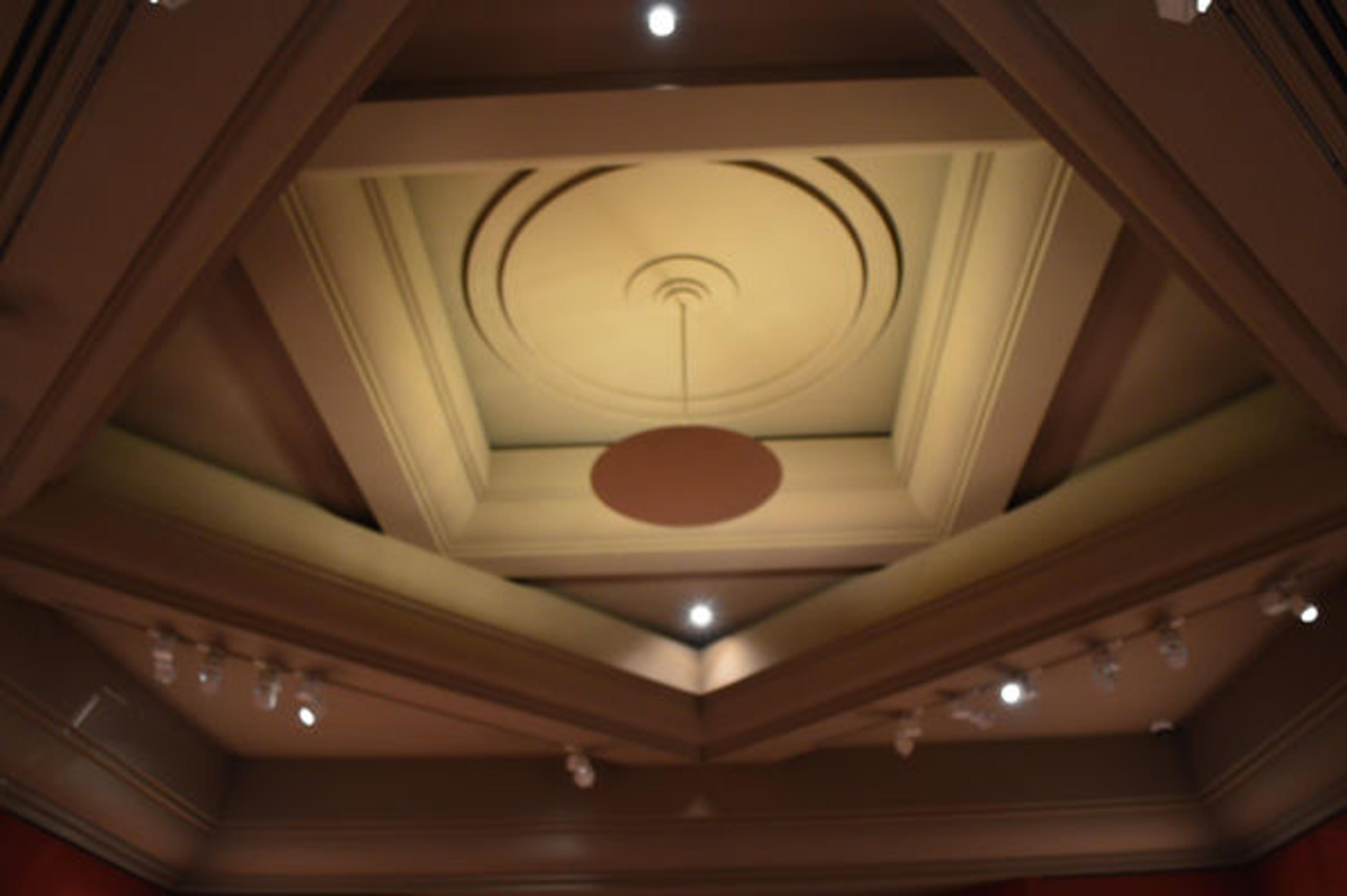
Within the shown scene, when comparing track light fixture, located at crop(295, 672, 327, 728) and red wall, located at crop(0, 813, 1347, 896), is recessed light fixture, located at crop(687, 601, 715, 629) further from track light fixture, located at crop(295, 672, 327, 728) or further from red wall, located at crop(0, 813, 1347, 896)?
red wall, located at crop(0, 813, 1347, 896)

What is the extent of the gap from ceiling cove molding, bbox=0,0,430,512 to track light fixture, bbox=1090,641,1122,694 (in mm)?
3499

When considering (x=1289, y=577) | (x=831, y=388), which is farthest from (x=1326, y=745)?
(x=831, y=388)

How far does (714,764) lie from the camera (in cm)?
589

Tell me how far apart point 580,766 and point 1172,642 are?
108 inches

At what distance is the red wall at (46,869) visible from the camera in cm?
450

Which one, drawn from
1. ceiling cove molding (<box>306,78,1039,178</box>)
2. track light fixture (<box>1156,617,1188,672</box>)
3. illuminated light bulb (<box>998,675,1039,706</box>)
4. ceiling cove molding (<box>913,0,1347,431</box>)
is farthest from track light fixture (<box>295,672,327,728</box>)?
ceiling cove molding (<box>913,0,1347,431</box>)

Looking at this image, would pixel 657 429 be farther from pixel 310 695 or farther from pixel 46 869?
pixel 46 869

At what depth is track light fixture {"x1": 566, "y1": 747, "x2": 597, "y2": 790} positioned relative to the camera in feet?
17.2

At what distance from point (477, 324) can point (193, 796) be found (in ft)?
10.5

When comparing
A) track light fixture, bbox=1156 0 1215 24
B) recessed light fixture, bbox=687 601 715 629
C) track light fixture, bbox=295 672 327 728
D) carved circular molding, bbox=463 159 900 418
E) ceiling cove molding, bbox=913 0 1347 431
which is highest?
carved circular molding, bbox=463 159 900 418

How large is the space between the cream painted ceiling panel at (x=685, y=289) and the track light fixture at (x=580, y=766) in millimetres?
1549

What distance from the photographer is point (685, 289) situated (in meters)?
4.20

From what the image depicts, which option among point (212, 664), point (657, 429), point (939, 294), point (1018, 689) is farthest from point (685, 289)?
point (212, 664)

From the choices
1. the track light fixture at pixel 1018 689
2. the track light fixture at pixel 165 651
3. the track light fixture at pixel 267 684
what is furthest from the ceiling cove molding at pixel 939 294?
the track light fixture at pixel 165 651
